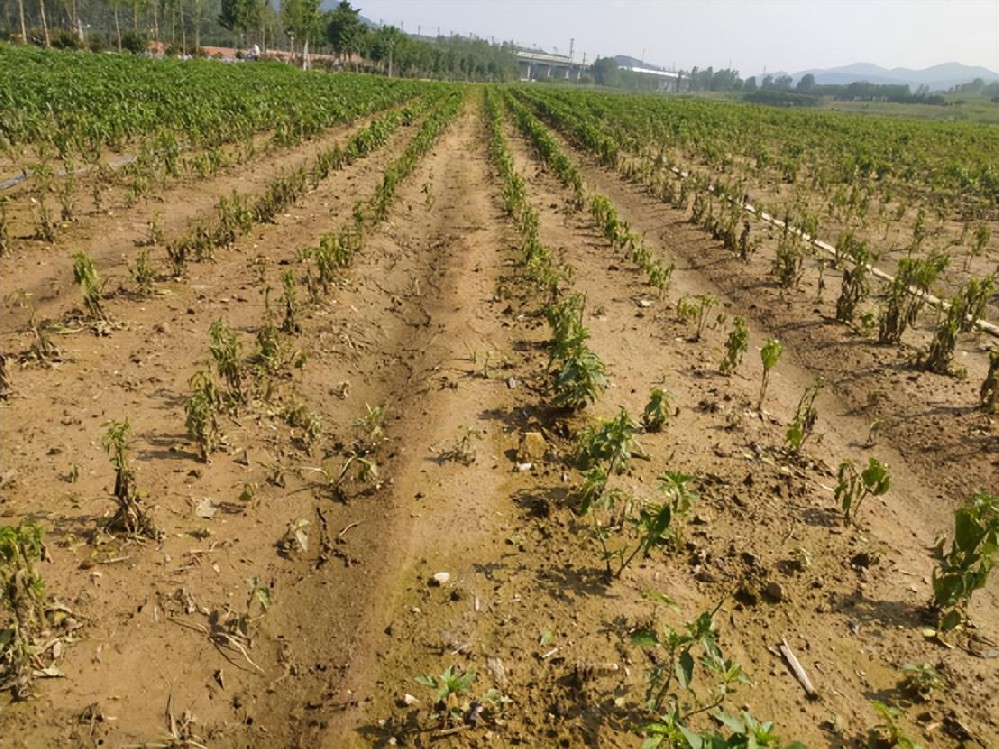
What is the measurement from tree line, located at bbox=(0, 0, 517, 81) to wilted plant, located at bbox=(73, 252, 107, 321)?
50477 mm

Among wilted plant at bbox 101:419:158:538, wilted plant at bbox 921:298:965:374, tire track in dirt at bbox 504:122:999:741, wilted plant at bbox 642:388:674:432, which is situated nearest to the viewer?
tire track in dirt at bbox 504:122:999:741

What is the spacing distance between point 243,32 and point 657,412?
10094 cm

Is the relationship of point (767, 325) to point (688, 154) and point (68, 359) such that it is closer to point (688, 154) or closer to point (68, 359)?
point (68, 359)

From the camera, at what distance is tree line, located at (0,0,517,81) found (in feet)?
197

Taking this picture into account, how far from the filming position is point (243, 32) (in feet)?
285

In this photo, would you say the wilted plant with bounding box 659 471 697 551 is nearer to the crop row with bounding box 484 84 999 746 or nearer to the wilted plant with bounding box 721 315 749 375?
the crop row with bounding box 484 84 999 746

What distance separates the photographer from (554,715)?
124 inches

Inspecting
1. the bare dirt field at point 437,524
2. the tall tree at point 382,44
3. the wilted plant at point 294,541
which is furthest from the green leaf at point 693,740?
the tall tree at point 382,44

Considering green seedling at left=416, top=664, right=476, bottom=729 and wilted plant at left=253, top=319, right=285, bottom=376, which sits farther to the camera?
wilted plant at left=253, top=319, right=285, bottom=376

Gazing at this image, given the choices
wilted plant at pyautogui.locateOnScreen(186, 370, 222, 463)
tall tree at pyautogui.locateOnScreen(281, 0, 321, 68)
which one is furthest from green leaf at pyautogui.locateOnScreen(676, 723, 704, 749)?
tall tree at pyautogui.locateOnScreen(281, 0, 321, 68)

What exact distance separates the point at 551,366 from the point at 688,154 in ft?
61.8

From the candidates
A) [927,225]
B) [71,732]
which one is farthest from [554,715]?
[927,225]

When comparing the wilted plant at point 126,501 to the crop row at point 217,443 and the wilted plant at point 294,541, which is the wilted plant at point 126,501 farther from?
the wilted plant at point 294,541

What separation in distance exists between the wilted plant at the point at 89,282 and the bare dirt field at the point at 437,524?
0.20 m
